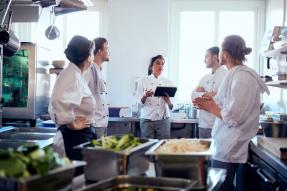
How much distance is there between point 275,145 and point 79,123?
3.80ft

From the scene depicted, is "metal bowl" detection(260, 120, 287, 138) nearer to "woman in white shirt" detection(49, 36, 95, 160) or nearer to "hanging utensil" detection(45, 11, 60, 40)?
"woman in white shirt" detection(49, 36, 95, 160)

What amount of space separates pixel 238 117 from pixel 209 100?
0.25 meters

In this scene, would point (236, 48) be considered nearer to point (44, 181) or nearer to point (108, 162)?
point (108, 162)

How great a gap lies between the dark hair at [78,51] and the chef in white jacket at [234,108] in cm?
79

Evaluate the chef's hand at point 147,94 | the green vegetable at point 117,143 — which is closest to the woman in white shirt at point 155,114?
the chef's hand at point 147,94

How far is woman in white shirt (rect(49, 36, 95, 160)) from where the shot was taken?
2.05 metres

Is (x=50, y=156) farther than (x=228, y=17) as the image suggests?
No

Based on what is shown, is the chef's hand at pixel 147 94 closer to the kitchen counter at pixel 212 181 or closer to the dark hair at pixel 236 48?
the dark hair at pixel 236 48

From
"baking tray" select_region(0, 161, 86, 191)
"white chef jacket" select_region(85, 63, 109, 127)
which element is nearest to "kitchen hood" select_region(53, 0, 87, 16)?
"white chef jacket" select_region(85, 63, 109, 127)

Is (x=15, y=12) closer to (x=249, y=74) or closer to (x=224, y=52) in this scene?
(x=224, y=52)

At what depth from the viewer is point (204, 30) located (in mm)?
5246

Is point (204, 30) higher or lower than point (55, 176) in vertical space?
higher

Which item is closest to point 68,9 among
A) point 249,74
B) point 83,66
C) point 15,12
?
point 15,12

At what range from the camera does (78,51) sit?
228 cm
